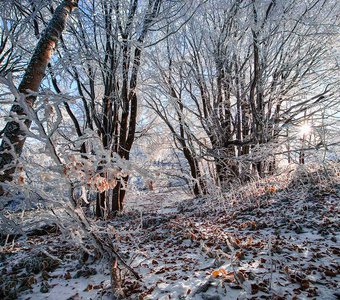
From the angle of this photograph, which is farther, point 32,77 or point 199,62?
point 199,62

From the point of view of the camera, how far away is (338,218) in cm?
331

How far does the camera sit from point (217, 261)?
2.49 meters

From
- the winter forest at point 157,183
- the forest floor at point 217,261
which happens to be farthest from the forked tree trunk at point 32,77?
the forest floor at point 217,261

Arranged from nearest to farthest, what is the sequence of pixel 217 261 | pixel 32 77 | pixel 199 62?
pixel 32 77
pixel 217 261
pixel 199 62

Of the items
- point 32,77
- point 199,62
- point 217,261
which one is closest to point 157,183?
point 217,261

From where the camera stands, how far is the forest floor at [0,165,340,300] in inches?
80.1

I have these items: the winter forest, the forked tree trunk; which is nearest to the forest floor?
the winter forest

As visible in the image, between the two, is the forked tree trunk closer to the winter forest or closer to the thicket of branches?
the winter forest

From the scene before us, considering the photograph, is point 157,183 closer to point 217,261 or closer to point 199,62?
point 217,261

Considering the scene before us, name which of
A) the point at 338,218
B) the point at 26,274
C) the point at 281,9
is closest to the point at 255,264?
the point at 338,218

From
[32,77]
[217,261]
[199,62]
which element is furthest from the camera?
[199,62]

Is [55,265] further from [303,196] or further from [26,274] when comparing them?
[303,196]

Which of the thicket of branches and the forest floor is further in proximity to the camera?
the thicket of branches

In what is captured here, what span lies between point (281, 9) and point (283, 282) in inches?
176
